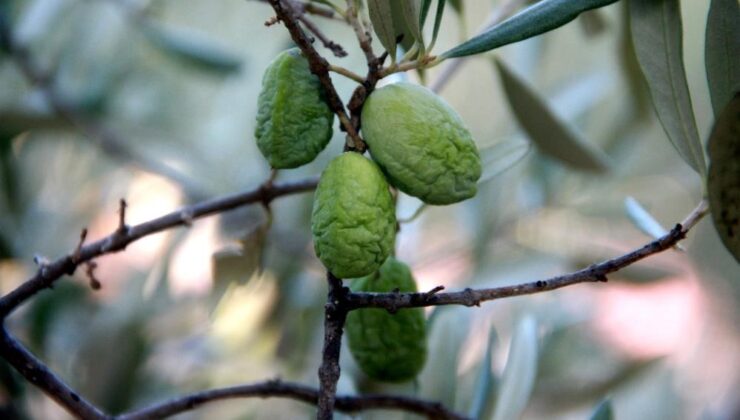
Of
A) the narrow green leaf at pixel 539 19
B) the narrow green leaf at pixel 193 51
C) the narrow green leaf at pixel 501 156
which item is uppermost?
the narrow green leaf at pixel 193 51

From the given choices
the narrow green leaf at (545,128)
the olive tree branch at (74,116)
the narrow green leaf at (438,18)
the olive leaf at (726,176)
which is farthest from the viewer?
the olive tree branch at (74,116)

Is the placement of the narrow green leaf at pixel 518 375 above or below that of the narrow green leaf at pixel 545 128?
below

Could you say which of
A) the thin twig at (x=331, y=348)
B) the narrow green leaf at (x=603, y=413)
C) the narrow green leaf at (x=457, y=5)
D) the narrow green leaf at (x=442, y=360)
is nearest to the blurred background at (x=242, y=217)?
the narrow green leaf at (x=442, y=360)

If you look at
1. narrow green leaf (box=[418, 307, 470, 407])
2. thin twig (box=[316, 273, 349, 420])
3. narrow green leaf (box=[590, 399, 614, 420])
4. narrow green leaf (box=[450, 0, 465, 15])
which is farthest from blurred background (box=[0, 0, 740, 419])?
thin twig (box=[316, 273, 349, 420])

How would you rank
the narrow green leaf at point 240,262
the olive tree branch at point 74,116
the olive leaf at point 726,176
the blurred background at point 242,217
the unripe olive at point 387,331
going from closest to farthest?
1. the olive leaf at point 726,176
2. the unripe olive at point 387,331
3. the narrow green leaf at point 240,262
4. the blurred background at point 242,217
5. the olive tree branch at point 74,116

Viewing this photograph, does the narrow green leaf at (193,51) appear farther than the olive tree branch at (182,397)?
Yes

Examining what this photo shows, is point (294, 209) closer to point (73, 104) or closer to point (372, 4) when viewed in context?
point (73, 104)

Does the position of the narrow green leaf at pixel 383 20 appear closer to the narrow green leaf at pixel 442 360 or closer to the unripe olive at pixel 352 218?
the unripe olive at pixel 352 218

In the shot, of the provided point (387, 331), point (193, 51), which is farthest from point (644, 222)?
point (193, 51)

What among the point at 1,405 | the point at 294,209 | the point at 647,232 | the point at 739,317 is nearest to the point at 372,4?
the point at 647,232
